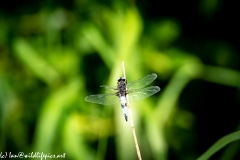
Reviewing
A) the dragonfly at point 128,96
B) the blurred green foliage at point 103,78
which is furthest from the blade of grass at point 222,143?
the blurred green foliage at point 103,78

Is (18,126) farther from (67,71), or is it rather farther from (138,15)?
(138,15)

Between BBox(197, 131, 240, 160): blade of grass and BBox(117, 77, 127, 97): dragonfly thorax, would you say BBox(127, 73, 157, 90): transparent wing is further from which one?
BBox(197, 131, 240, 160): blade of grass

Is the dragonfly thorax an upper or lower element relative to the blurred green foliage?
lower

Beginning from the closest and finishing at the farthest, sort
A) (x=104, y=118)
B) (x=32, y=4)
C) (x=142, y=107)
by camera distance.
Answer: (x=142, y=107), (x=104, y=118), (x=32, y=4)

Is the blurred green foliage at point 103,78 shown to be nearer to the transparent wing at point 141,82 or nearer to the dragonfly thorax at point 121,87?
the transparent wing at point 141,82

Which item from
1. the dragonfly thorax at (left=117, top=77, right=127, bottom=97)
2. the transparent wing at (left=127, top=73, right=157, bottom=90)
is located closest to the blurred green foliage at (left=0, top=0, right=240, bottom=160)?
the transparent wing at (left=127, top=73, right=157, bottom=90)

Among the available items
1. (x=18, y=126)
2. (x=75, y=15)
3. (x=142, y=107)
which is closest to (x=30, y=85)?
(x=18, y=126)
